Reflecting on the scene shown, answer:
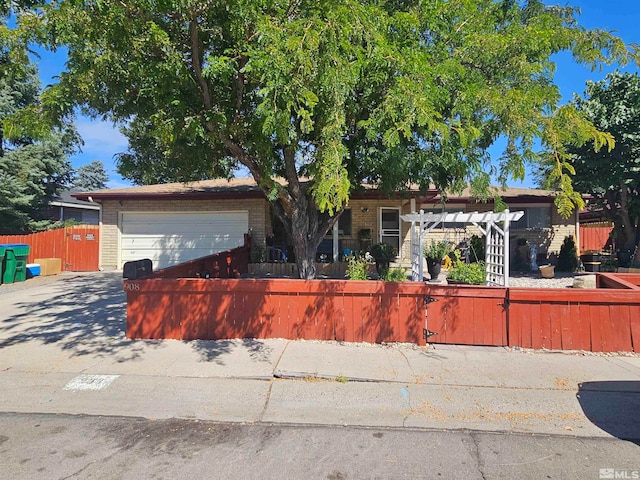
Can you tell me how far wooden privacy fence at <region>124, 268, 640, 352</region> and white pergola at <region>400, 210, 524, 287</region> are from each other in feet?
4.79

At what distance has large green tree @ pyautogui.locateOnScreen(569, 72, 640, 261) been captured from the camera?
38.0 ft

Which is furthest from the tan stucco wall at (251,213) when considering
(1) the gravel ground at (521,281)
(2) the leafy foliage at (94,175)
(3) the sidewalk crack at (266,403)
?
(2) the leafy foliage at (94,175)

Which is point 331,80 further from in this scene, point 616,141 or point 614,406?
point 616,141

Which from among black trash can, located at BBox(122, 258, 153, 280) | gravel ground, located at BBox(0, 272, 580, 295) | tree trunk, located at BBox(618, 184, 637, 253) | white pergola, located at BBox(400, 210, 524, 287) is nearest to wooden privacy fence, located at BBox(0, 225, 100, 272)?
gravel ground, located at BBox(0, 272, 580, 295)

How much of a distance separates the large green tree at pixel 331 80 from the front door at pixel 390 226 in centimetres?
694

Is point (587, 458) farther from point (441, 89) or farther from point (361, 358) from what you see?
point (441, 89)

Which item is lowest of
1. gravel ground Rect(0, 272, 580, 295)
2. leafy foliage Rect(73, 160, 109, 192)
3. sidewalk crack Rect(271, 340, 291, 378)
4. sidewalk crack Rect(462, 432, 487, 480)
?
sidewalk crack Rect(462, 432, 487, 480)

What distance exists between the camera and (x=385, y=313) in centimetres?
635

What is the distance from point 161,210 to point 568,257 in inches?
602

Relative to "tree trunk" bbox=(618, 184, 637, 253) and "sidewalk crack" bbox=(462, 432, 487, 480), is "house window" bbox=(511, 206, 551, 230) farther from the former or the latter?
"sidewalk crack" bbox=(462, 432, 487, 480)

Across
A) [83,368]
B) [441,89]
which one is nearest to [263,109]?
[441,89]

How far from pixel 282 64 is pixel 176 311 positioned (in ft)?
13.8

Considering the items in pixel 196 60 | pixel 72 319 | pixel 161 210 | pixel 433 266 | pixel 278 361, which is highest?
pixel 196 60

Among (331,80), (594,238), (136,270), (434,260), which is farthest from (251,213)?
(594,238)
